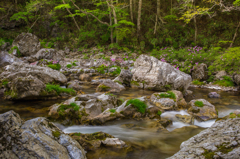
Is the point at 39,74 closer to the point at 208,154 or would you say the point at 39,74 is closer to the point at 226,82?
the point at 208,154

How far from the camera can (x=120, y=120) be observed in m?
5.25

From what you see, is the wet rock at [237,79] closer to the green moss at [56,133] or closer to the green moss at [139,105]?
the green moss at [139,105]

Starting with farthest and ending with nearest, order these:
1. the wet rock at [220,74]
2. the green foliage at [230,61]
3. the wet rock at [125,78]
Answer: the wet rock at [220,74] < the green foliage at [230,61] < the wet rock at [125,78]

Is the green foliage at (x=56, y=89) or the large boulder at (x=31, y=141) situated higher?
the large boulder at (x=31, y=141)

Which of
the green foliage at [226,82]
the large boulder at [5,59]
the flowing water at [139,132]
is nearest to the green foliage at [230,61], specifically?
the green foliage at [226,82]

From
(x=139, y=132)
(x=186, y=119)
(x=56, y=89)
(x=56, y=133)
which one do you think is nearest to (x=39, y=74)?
(x=56, y=89)

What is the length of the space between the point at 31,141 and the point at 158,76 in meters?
8.23

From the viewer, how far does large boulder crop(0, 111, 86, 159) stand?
221 cm

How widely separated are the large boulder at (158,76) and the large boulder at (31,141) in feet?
24.9

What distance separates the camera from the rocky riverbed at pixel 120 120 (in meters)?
2.39

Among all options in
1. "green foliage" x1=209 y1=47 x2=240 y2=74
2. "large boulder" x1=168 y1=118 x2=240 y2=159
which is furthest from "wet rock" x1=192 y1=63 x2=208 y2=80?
"large boulder" x1=168 y1=118 x2=240 y2=159

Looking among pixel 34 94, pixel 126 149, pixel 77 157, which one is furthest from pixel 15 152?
pixel 34 94

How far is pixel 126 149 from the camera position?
357cm

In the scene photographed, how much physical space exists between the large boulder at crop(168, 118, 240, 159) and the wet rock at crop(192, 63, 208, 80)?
11.3 metres
